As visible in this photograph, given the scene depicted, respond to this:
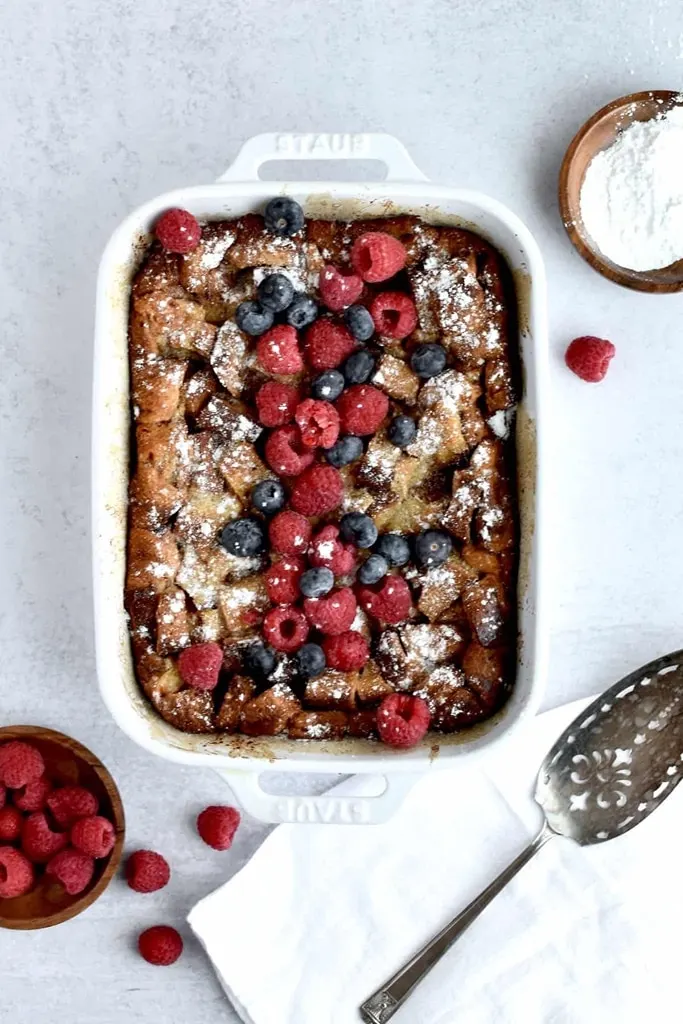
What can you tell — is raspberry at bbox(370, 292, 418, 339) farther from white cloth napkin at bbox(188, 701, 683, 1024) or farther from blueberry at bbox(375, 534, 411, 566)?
white cloth napkin at bbox(188, 701, 683, 1024)

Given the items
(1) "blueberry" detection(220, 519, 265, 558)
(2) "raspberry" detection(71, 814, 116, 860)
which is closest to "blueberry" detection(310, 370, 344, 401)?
(1) "blueberry" detection(220, 519, 265, 558)

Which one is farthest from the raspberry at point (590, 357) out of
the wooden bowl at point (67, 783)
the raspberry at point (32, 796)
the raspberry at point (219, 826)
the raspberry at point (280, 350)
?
the raspberry at point (32, 796)

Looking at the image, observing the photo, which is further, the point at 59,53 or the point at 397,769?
the point at 59,53

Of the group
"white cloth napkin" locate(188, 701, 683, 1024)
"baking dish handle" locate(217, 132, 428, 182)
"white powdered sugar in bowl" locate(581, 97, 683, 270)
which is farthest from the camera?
"white cloth napkin" locate(188, 701, 683, 1024)

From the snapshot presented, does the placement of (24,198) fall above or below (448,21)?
below

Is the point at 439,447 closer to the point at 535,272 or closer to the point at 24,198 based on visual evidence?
the point at 535,272

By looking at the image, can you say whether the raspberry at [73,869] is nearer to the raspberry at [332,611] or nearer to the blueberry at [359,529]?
the raspberry at [332,611]

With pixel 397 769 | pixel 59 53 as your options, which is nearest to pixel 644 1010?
pixel 397 769
